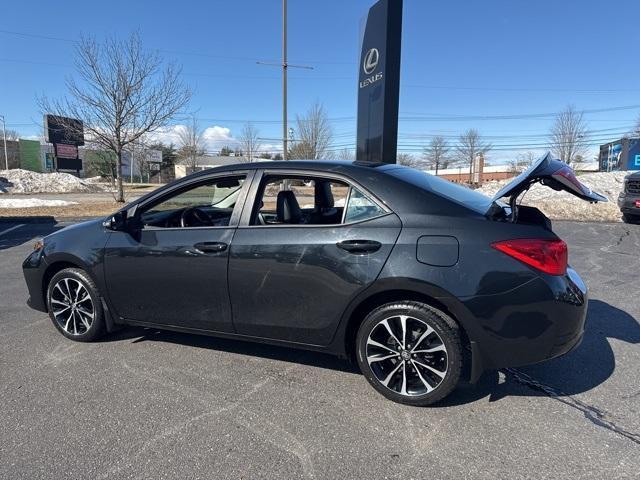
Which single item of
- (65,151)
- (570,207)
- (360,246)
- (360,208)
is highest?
(65,151)

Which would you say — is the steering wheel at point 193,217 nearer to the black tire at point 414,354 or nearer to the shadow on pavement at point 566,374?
the black tire at point 414,354

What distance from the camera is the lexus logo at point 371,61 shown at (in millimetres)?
10898

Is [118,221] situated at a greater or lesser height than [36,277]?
greater

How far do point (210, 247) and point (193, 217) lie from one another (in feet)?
2.80

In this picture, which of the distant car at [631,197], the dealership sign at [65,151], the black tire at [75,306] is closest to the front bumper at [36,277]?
the black tire at [75,306]

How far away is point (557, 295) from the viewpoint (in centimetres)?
265

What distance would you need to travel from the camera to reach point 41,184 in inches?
1515

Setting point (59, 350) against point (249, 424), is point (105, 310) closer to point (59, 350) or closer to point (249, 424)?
point (59, 350)

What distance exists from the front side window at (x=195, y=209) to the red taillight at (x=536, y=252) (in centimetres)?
197

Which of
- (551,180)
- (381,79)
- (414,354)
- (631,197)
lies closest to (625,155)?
(631,197)

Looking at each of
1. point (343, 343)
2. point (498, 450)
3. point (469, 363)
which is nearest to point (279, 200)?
point (343, 343)

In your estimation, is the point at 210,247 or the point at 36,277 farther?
the point at 36,277

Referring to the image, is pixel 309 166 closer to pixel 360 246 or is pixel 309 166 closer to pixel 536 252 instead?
pixel 360 246

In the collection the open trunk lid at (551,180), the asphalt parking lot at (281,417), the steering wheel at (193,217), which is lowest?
the asphalt parking lot at (281,417)
